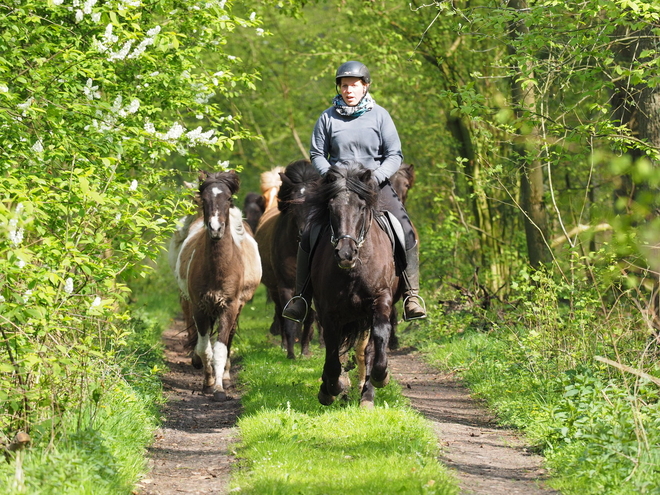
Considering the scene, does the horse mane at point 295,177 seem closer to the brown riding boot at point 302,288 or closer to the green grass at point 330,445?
the green grass at point 330,445

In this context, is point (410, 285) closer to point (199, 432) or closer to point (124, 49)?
point (199, 432)

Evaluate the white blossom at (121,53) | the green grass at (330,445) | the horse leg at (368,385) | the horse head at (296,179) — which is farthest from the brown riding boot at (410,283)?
the horse head at (296,179)

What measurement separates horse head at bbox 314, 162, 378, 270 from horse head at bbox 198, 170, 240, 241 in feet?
6.70

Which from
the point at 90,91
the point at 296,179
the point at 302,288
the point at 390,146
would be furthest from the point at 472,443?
the point at 296,179

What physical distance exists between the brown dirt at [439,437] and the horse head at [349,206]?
185cm

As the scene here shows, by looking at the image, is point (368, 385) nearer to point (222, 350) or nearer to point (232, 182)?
point (222, 350)

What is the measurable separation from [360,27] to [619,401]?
13.7 m

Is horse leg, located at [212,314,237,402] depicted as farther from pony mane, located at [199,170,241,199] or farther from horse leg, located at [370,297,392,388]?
horse leg, located at [370,297,392,388]

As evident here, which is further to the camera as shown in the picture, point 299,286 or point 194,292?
point 194,292

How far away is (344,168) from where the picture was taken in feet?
26.2

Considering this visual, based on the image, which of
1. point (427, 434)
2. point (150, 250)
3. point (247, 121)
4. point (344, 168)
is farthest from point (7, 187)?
point (247, 121)

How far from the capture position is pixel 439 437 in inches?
296

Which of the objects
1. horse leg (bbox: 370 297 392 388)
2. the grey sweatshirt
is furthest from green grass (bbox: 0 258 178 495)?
the grey sweatshirt

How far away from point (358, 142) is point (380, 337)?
201 centimetres
